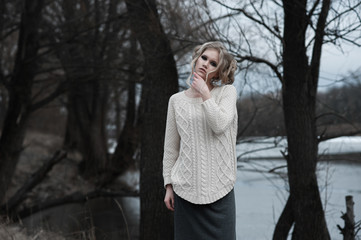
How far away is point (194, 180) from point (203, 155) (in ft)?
0.52

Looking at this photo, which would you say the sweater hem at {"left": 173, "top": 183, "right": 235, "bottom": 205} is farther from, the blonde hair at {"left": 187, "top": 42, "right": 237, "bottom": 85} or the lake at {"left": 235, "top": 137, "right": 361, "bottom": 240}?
the lake at {"left": 235, "top": 137, "right": 361, "bottom": 240}

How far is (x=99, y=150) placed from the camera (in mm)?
12672

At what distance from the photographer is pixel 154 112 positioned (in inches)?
198

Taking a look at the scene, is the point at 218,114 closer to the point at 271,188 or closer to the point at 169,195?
the point at 169,195

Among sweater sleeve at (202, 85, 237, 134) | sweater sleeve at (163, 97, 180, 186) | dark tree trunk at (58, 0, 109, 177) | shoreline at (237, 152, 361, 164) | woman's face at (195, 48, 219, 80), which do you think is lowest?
shoreline at (237, 152, 361, 164)

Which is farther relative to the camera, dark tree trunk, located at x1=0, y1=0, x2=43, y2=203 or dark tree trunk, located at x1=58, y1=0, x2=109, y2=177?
dark tree trunk, located at x1=58, y1=0, x2=109, y2=177

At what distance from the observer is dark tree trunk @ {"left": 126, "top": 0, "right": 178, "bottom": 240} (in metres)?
4.82

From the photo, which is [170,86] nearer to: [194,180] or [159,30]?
[159,30]

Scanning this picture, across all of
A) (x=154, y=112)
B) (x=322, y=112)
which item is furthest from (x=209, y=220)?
(x=322, y=112)

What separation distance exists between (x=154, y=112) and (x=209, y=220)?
8.65 feet

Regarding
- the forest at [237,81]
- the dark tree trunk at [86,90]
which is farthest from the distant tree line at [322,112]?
the dark tree trunk at [86,90]

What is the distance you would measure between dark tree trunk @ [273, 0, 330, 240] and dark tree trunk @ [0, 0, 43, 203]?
19.3ft

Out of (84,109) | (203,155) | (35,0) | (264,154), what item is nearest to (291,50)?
(203,155)

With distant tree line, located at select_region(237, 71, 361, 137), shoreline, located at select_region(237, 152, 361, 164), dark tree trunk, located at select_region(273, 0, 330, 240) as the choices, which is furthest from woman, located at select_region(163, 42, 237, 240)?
shoreline, located at select_region(237, 152, 361, 164)
